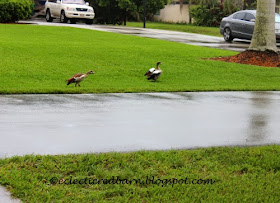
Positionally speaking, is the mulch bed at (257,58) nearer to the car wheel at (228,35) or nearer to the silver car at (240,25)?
the silver car at (240,25)

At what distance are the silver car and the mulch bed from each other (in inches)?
359

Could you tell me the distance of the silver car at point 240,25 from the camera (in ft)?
93.2

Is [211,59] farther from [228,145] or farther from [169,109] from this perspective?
[228,145]

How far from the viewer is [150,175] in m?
6.23

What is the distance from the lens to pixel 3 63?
1536cm

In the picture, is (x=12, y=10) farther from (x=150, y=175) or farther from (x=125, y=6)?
(x=150, y=175)

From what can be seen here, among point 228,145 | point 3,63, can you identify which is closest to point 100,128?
point 228,145

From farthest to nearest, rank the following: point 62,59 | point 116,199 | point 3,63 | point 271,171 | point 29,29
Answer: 1. point 29,29
2. point 62,59
3. point 3,63
4. point 271,171
5. point 116,199

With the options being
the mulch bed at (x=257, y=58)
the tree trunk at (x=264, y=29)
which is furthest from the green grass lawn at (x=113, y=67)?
the tree trunk at (x=264, y=29)

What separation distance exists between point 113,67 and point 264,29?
5.71m

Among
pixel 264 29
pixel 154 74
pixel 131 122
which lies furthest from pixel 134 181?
pixel 264 29

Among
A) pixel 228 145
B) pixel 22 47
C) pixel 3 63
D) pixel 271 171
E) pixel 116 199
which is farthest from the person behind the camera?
pixel 22 47

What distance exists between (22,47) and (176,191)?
543 inches

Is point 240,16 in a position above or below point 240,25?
above
